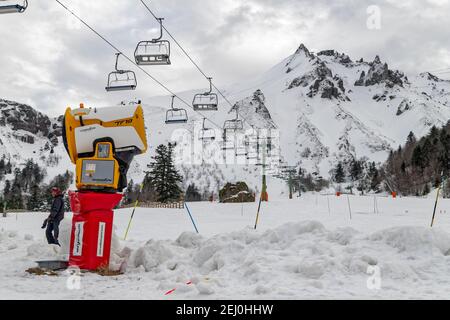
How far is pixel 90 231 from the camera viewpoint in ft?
26.5

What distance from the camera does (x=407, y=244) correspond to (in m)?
7.68

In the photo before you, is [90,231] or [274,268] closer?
[274,268]

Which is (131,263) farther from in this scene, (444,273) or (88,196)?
(444,273)

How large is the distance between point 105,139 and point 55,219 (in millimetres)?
3636

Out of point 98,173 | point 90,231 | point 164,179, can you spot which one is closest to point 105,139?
point 98,173

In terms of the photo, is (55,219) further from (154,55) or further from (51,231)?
(154,55)

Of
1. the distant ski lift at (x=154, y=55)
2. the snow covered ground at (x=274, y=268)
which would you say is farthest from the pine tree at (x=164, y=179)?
the snow covered ground at (x=274, y=268)

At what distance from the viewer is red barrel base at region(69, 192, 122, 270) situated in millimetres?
7980

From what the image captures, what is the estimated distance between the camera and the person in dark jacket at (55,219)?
426 inches

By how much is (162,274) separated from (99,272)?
1.33 meters

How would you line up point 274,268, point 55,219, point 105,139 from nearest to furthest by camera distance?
point 274,268 → point 105,139 → point 55,219

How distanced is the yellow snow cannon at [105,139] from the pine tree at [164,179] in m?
49.5
